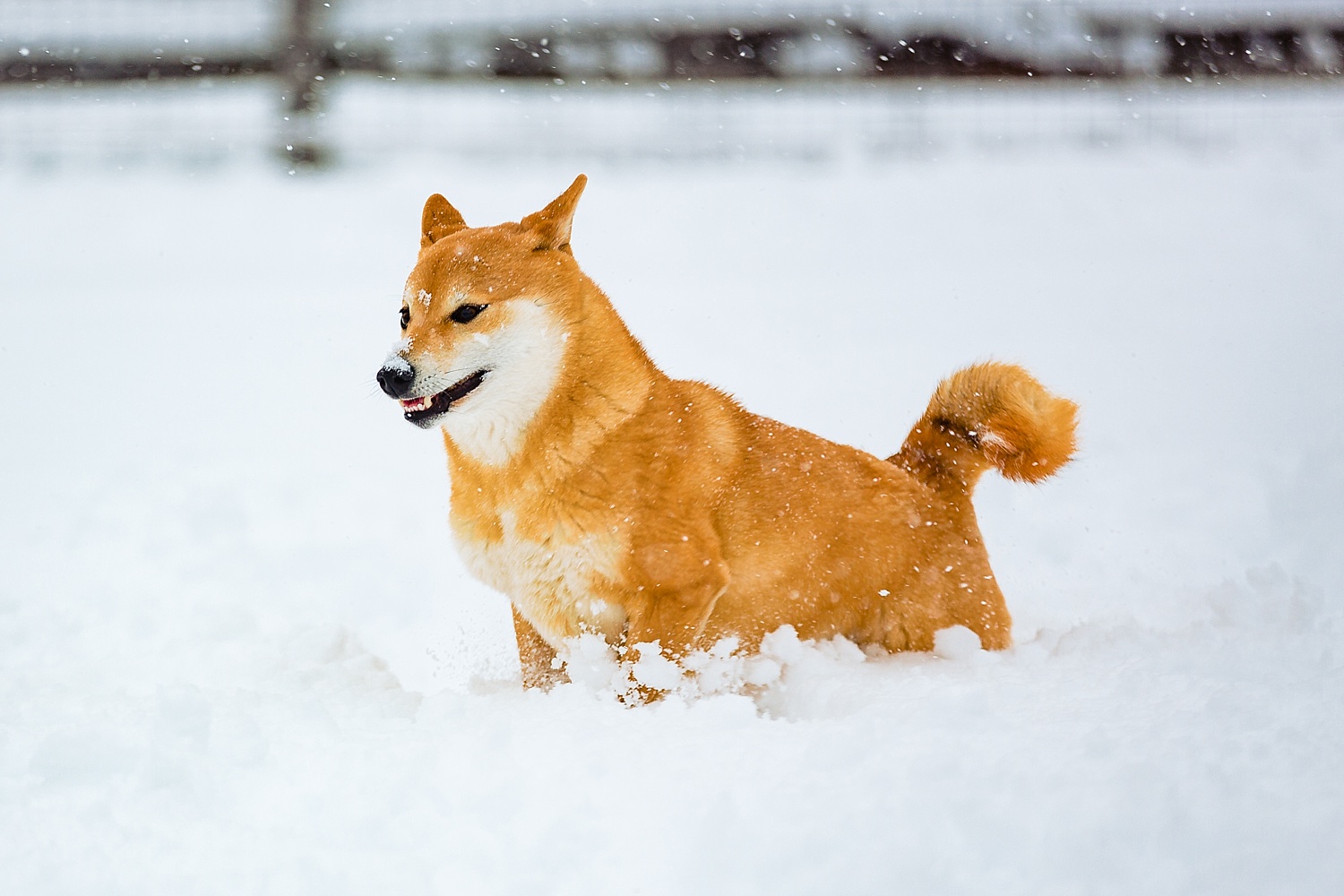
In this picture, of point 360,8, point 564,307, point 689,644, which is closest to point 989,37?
point 360,8

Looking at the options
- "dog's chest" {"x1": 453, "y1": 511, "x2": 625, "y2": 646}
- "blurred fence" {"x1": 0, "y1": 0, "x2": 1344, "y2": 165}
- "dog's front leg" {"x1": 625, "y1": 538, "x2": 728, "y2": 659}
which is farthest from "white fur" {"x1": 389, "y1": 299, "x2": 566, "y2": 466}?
"blurred fence" {"x1": 0, "y1": 0, "x2": 1344, "y2": 165}

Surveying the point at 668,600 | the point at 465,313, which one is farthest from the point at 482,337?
the point at 668,600

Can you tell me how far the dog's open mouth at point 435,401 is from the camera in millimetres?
2471

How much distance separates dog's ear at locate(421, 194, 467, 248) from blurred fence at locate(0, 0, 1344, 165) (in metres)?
3.54

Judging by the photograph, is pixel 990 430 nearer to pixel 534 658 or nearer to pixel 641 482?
pixel 641 482

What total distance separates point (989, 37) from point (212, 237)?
15.7ft

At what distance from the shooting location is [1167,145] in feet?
22.4

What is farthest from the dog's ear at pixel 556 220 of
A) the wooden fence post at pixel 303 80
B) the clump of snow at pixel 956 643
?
the wooden fence post at pixel 303 80

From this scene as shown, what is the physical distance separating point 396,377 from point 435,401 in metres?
0.11

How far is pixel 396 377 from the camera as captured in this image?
7.88 feet

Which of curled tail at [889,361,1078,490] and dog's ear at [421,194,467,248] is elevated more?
dog's ear at [421,194,467,248]

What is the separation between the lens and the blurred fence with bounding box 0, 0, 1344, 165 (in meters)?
6.34

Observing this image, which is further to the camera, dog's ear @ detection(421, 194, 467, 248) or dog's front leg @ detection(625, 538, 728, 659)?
dog's ear @ detection(421, 194, 467, 248)

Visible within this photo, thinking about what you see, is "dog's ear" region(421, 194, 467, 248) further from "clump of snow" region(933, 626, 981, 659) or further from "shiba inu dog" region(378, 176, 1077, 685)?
"clump of snow" region(933, 626, 981, 659)
